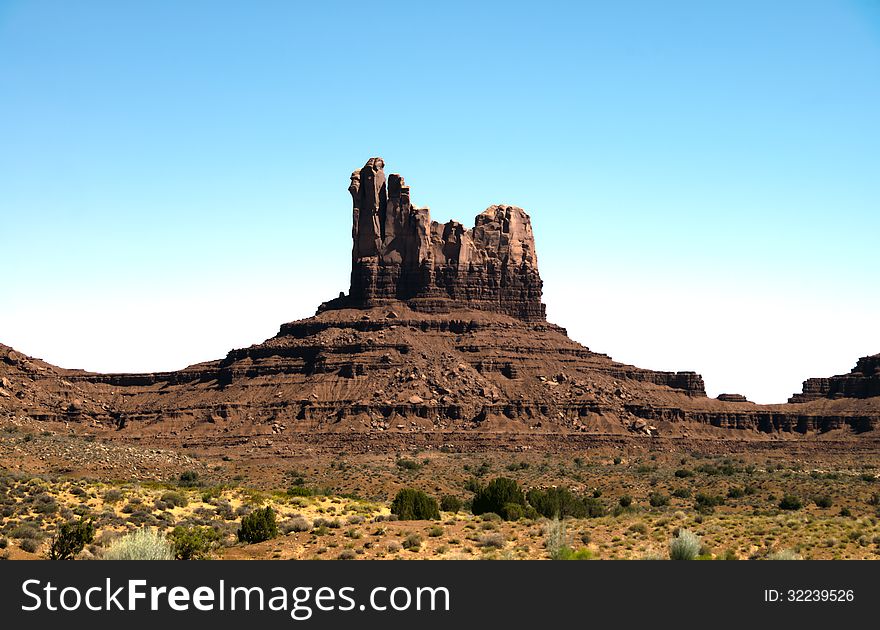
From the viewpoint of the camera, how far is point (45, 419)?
14788 cm

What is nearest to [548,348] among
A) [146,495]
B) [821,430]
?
[821,430]

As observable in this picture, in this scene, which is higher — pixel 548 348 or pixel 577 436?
pixel 548 348

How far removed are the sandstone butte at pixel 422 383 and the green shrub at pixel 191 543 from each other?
295 ft

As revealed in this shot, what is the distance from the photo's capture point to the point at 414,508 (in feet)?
176

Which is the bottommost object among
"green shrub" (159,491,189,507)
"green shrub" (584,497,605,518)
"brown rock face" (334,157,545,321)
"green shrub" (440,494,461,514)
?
"green shrub" (584,497,605,518)

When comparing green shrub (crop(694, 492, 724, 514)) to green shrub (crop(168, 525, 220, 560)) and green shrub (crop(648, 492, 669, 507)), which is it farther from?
green shrub (crop(168, 525, 220, 560))

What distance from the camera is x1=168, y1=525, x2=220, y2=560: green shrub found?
A: 39.3 meters

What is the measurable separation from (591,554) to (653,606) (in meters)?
10.4

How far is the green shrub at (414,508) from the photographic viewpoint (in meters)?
52.3

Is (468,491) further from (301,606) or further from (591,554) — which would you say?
(301,606)

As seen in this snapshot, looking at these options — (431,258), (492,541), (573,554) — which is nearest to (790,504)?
(492,541)

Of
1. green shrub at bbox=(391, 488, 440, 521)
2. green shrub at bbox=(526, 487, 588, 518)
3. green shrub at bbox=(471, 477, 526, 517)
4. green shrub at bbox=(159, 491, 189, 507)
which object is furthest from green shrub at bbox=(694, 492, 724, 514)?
green shrub at bbox=(159, 491, 189, 507)

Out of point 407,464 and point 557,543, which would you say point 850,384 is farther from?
point 557,543

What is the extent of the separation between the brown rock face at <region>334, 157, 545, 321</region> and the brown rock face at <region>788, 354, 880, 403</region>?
46.5 metres
